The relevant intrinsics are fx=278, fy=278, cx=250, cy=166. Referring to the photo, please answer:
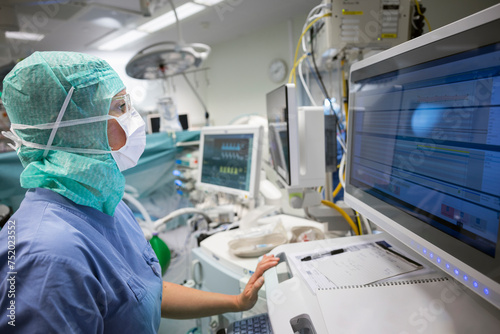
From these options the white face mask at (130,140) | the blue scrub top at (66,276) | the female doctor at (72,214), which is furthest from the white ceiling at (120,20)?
the blue scrub top at (66,276)

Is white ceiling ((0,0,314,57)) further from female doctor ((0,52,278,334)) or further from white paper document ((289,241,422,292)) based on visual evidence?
white paper document ((289,241,422,292))

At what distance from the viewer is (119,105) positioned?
86 centimetres

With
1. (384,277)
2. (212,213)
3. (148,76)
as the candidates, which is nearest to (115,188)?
(384,277)

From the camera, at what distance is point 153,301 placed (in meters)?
0.80

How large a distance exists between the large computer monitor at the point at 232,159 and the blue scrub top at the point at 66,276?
88cm

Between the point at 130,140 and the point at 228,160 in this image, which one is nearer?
the point at 130,140

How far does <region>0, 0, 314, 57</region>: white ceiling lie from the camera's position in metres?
2.95

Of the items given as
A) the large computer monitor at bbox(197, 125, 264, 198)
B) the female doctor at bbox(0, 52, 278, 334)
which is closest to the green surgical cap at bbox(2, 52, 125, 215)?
the female doctor at bbox(0, 52, 278, 334)

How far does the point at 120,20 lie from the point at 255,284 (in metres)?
3.91

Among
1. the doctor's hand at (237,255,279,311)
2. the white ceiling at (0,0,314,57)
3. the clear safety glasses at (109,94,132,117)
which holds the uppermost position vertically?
→ the white ceiling at (0,0,314,57)

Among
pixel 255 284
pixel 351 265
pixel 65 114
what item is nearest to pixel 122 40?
pixel 65 114

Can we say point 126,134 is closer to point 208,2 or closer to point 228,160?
point 228,160

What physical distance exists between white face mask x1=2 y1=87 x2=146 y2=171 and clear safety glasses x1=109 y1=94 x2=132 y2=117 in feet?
0.05

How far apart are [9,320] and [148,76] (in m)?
2.10
